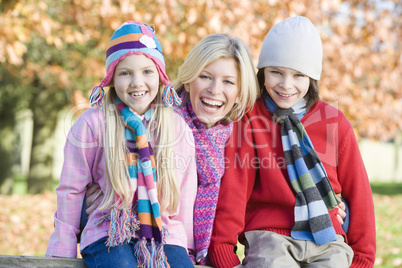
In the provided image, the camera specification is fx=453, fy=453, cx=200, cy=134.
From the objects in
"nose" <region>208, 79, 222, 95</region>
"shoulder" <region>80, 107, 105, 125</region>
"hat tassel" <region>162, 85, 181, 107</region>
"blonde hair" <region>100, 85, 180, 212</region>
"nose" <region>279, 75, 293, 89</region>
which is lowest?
"blonde hair" <region>100, 85, 180, 212</region>

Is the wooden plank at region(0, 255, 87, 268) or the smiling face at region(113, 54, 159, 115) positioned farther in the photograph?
the smiling face at region(113, 54, 159, 115)

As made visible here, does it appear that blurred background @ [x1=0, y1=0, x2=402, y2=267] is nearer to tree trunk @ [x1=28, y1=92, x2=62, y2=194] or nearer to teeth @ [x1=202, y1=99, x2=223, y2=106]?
tree trunk @ [x1=28, y1=92, x2=62, y2=194]

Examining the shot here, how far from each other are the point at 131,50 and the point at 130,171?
1.93 feet

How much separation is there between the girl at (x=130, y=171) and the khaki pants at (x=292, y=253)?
34cm

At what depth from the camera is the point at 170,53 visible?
527cm

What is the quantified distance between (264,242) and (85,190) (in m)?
0.93

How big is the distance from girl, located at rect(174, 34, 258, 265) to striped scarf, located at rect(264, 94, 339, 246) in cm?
23

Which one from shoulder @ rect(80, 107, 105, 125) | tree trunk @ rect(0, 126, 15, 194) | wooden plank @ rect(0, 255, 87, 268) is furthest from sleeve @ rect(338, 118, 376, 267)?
tree trunk @ rect(0, 126, 15, 194)

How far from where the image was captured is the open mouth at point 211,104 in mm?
2412

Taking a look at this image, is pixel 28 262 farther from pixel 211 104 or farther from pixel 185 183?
pixel 211 104

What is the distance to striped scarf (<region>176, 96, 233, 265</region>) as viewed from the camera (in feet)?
7.57

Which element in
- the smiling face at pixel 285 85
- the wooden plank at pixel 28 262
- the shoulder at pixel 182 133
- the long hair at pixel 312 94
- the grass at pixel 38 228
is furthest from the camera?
the grass at pixel 38 228

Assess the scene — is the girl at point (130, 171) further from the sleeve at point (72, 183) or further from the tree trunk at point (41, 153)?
the tree trunk at point (41, 153)

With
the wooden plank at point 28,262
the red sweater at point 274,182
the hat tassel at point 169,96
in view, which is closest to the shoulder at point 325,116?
the red sweater at point 274,182
